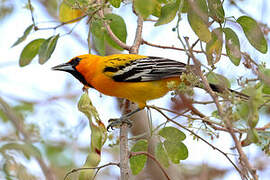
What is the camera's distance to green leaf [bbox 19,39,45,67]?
12.1 ft

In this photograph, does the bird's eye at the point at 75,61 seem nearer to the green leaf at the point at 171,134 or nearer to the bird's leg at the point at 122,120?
the bird's leg at the point at 122,120

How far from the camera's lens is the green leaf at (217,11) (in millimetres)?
2547

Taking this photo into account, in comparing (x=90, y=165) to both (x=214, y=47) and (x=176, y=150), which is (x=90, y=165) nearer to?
(x=176, y=150)

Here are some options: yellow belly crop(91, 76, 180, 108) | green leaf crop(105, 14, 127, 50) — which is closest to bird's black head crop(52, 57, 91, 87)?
yellow belly crop(91, 76, 180, 108)

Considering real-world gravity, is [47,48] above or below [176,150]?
above

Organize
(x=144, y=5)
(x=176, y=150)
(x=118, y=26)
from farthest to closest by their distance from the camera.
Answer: (x=118, y=26)
(x=176, y=150)
(x=144, y=5)

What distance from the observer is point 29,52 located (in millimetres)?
3697

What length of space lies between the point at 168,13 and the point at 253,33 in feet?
2.04

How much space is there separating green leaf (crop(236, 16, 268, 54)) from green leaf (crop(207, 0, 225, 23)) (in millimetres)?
207

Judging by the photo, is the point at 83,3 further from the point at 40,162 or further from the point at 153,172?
the point at 153,172

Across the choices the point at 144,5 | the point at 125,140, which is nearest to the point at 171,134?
the point at 125,140

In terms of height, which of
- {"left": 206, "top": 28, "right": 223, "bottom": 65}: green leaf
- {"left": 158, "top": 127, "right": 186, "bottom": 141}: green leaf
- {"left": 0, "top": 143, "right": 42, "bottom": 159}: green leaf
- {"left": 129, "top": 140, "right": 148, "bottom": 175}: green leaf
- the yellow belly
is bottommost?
{"left": 0, "top": 143, "right": 42, "bottom": 159}: green leaf

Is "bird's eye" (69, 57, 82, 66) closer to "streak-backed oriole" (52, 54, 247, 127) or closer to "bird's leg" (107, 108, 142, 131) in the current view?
"streak-backed oriole" (52, 54, 247, 127)

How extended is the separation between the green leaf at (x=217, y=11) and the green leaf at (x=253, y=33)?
0.68 feet
